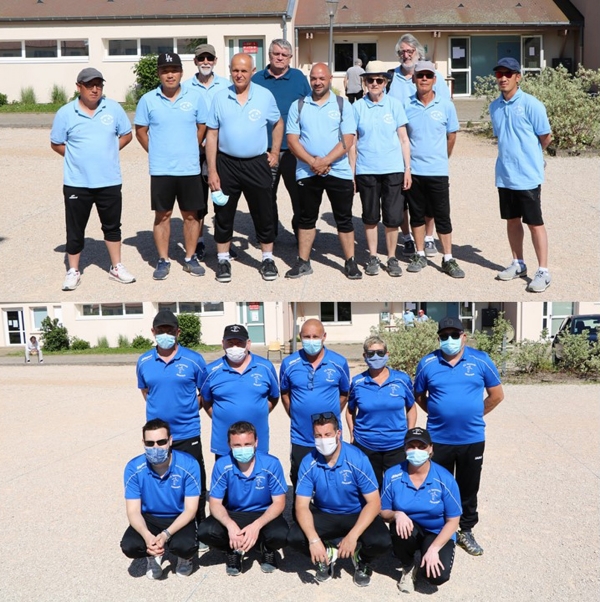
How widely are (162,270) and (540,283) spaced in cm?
403

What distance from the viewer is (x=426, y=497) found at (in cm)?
619

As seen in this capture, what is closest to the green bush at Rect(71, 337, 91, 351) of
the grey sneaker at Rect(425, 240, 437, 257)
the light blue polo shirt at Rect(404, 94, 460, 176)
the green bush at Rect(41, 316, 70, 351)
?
the green bush at Rect(41, 316, 70, 351)

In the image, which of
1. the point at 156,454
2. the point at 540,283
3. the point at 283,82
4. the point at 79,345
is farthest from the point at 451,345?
the point at 79,345

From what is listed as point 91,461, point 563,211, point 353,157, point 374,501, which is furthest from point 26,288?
point 563,211

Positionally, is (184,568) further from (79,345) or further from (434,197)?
(79,345)

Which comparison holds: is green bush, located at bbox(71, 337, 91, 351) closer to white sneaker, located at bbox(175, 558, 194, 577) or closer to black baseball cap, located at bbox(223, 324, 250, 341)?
black baseball cap, located at bbox(223, 324, 250, 341)

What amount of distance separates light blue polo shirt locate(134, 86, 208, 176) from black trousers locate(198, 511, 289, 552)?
426 cm

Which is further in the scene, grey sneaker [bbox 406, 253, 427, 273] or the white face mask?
grey sneaker [bbox 406, 253, 427, 273]

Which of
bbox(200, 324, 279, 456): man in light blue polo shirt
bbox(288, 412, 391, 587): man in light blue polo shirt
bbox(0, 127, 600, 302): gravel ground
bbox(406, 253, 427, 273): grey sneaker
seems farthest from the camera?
bbox(406, 253, 427, 273): grey sneaker

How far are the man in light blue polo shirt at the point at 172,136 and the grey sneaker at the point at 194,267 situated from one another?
564 millimetres

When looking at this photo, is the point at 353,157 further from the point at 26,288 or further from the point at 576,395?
the point at 576,395

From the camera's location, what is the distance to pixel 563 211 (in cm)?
1225

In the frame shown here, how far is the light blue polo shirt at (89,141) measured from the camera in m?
9.17

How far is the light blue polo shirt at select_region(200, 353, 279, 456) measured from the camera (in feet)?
22.5
